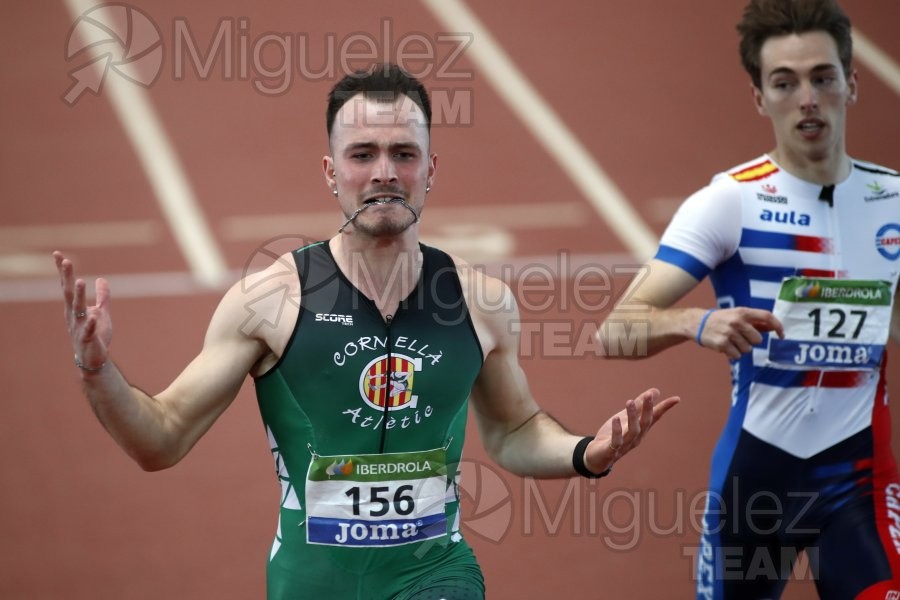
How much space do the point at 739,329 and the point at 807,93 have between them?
0.99m

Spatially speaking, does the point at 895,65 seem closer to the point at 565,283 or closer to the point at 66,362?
the point at 565,283

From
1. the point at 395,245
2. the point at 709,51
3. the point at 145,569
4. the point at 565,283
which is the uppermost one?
the point at 709,51

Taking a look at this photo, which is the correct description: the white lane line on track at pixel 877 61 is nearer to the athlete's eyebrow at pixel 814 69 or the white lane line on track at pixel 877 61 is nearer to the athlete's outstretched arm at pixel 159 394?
the athlete's eyebrow at pixel 814 69

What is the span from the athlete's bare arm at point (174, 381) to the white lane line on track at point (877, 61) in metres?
6.35

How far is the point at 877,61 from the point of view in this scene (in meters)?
8.80

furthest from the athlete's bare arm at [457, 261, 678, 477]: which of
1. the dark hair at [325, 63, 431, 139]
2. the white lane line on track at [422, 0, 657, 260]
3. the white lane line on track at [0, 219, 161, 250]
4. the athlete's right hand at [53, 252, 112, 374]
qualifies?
the white lane line on track at [0, 219, 161, 250]

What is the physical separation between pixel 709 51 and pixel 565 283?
208cm

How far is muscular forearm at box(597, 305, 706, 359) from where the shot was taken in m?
3.94

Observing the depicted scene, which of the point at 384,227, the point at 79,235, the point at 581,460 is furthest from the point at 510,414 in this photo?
the point at 79,235

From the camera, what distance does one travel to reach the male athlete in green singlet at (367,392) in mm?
3547

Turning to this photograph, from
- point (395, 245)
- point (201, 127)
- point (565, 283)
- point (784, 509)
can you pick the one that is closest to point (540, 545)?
→ point (565, 283)

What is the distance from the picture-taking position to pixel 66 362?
796 centimetres

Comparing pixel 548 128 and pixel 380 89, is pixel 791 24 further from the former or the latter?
pixel 548 128

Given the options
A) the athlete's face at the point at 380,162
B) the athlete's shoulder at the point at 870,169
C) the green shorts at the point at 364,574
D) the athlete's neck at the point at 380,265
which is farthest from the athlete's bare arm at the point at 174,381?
the athlete's shoulder at the point at 870,169
